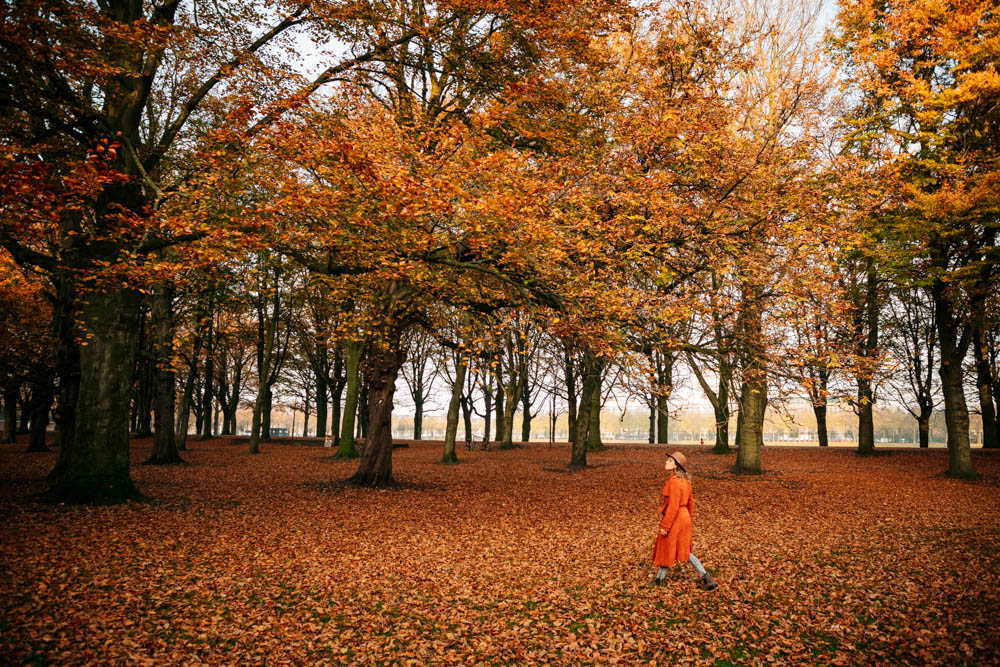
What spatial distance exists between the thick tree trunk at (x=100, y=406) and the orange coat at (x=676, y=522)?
12.0 meters

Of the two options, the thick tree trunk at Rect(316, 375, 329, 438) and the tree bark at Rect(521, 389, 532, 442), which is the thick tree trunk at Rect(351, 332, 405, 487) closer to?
the tree bark at Rect(521, 389, 532, 442)

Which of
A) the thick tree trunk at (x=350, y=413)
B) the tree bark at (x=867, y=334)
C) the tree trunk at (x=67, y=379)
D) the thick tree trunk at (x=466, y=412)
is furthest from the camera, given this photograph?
the thick tree trunk at (x=466, y=412)

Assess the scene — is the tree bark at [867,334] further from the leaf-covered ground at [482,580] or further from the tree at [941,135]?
the leaf-covered ground at [482,580]

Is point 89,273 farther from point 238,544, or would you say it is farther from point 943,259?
point 943,259

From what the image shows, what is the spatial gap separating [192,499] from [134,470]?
7976 millimetres

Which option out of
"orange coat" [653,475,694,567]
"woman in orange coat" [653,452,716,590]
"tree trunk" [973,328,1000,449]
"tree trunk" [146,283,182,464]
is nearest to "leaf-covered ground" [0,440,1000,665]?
"woman in orange coat" [653,452,716,590]

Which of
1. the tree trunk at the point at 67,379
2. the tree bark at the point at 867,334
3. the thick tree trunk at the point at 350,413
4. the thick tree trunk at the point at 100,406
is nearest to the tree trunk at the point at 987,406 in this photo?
the tree bark at the point at 867,334

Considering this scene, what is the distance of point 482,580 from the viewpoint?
8211mm

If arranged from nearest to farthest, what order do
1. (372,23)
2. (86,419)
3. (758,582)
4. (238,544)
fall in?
(758,582)
(238,544)
(86,419)
(372,23)

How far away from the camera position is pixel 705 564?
29.7ft

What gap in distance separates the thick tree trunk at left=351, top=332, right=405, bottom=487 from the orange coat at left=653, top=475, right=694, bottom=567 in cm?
1051

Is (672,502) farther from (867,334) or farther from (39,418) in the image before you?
(39,418)

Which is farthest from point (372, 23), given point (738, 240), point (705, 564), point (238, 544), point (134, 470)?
point (134, 470)

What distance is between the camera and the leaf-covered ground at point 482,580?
5.89 metres
